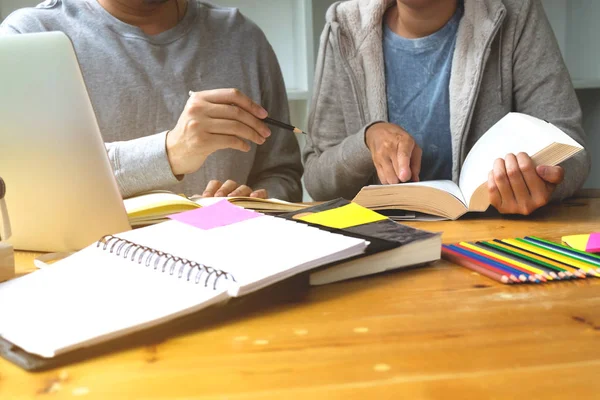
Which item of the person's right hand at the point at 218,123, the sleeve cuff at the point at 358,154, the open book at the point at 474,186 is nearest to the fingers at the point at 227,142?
the person's right hand at the point at 218,123

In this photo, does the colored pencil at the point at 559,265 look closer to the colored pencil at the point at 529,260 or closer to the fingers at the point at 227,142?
the colored pencil at the point at 529,260

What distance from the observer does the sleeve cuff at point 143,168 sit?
97 cm

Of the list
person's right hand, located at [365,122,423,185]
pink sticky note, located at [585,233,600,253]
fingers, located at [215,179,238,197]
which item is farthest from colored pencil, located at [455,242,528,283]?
fingers, located at [215,179,238,197]

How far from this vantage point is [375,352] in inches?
16.3

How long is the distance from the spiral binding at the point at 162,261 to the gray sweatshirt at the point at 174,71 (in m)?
0.71

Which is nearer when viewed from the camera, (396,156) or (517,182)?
(517,182)

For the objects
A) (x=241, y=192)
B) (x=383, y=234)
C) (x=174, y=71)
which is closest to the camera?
(x=383, y=234)

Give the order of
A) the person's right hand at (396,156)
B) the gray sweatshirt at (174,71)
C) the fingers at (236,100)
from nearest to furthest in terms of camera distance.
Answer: the fingers at (236,100) < the person's right hand at (396,156) < the gray sweatshirt at (174,71)

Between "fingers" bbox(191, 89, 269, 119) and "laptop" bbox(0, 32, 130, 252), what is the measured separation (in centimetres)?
25

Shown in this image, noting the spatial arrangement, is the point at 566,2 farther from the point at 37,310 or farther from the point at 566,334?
the point at 37,310

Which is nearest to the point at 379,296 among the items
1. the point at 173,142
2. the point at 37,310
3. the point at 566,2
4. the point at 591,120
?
the point at 37,310

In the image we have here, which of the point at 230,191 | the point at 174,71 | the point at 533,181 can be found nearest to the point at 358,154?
the point at 230,191

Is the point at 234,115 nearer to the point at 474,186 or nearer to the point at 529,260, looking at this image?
the point at 474,186

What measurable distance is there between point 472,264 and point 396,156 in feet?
1.50
